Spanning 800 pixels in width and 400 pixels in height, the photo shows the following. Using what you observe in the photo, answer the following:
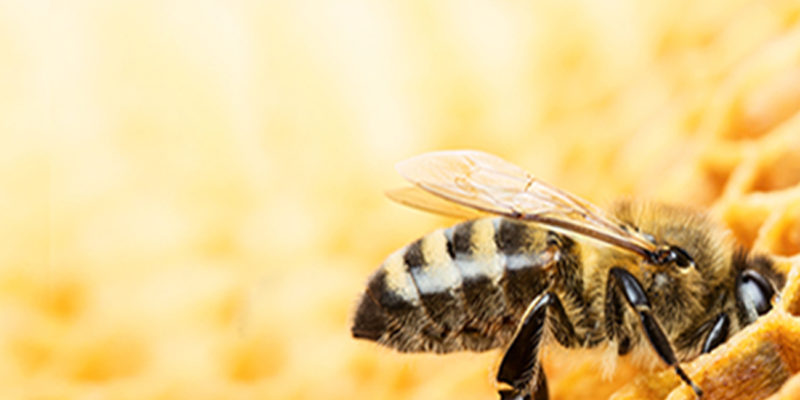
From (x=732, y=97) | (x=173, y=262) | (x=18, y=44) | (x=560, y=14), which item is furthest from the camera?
(x=560, y=14)

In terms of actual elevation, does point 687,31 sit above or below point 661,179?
above

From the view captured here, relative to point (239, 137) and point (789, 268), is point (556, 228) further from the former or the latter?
point (239, 137)

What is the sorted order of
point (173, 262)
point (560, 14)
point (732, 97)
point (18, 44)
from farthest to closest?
point (560, 14) → point (18, 44) → point (173, 262) → point (732, 97)

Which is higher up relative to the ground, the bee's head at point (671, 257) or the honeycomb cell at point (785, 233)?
the honeycomb cell at point (785, 233)

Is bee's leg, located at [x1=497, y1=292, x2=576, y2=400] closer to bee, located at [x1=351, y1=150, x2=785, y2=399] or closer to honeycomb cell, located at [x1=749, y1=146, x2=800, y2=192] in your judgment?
bee, located at [x1=351, y1=150, x2=785, y2=399]

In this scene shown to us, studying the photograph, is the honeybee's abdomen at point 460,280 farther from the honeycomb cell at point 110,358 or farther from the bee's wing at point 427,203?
the honeycomb cell at point 110,358

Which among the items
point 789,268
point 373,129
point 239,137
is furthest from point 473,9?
point 789,268

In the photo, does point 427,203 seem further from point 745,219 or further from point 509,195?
point 745,219

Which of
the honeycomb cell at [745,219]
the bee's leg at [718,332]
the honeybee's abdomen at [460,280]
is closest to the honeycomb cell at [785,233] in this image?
the honeycomb cell at [745,219]
